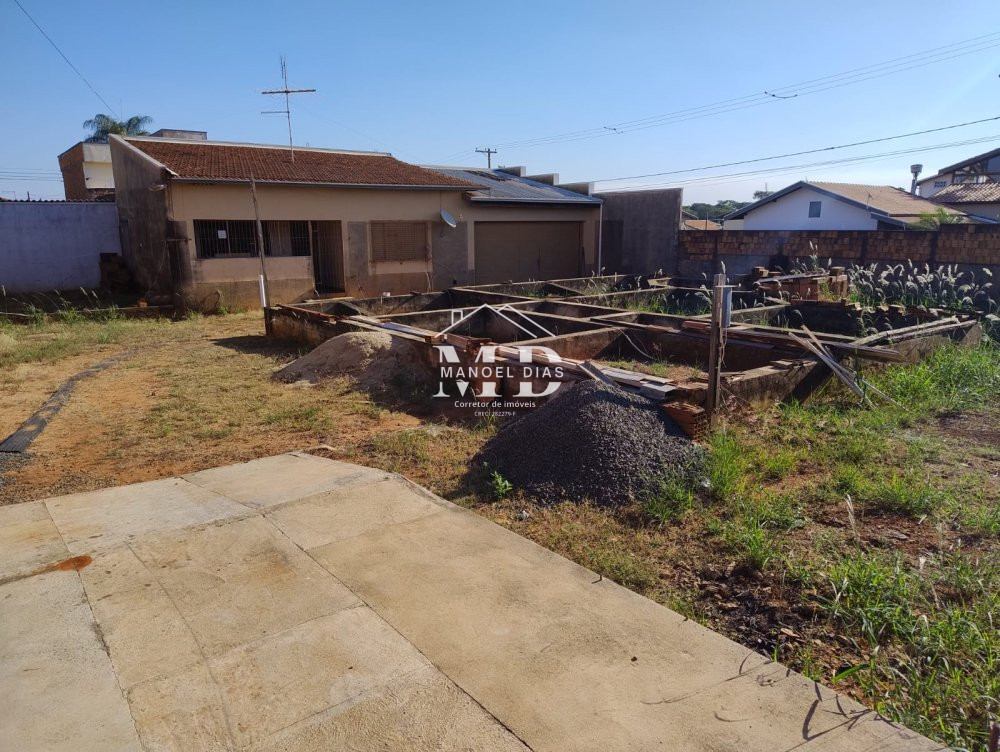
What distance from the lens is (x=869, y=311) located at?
11070 millimetres

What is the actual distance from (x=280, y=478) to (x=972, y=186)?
35.5m

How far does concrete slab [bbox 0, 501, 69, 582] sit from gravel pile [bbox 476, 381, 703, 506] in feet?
10.1

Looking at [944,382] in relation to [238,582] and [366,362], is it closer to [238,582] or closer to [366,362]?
[366,362]

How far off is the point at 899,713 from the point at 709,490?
230 centimetres

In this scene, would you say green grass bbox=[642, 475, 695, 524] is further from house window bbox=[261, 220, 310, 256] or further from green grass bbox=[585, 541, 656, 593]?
house window bbox=[261, 220, 310, 256]

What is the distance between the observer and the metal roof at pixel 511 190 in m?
20.3

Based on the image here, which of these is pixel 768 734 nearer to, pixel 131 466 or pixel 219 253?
pixel 131 466

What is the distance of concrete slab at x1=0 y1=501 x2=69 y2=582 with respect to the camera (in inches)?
158

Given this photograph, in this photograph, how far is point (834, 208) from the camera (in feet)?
98.2

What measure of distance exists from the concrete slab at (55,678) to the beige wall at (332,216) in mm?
13191

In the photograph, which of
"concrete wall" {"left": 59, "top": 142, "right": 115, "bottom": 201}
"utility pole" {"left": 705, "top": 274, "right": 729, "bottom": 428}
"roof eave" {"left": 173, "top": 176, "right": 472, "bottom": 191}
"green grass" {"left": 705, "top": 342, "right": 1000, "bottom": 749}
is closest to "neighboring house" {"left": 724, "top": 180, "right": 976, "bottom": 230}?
"roof eave" {"left": 173, "top": 176, "right": 472, "bottom": 191}

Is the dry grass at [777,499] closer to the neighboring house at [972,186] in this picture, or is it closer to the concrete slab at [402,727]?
the concrete slab at [402,727]

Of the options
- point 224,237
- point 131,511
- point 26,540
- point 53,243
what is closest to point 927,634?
point 131,511

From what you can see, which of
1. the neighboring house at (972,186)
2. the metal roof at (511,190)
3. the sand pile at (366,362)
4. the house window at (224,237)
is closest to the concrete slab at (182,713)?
A: the sand pile at (366,362)
